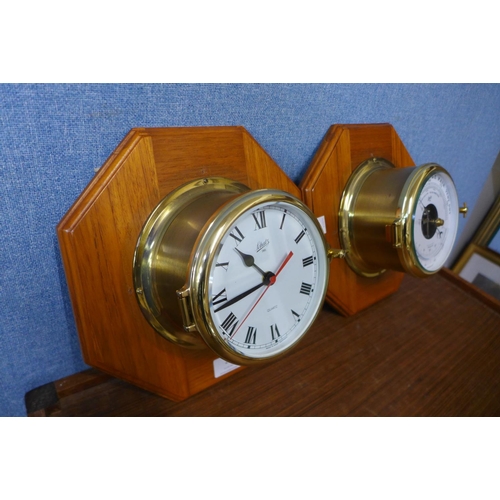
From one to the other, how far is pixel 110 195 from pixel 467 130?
1119 millimetres

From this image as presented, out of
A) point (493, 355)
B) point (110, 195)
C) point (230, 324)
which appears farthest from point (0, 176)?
point (493, 355)

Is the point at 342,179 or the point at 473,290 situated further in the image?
the point at 473,290

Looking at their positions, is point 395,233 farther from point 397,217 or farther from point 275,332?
point 275,332

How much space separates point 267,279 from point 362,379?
331mm

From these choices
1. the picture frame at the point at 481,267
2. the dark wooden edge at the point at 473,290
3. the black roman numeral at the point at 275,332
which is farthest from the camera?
the picture frame at the point at 481,267

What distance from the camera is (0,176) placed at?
532mm

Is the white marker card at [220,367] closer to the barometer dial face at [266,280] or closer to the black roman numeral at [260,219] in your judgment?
the barometer dial face at [266,280]

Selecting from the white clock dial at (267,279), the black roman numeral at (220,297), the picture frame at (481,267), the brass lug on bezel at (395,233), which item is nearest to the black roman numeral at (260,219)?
the white clock dial at (267,279)

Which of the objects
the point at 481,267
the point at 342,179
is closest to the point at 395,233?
the point at 342,179

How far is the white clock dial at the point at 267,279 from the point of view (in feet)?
1.77

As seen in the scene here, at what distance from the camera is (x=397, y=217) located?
764 mm

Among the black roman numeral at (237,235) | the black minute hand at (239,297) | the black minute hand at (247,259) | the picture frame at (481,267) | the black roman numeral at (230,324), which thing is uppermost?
the black roman numeral at (237,235)

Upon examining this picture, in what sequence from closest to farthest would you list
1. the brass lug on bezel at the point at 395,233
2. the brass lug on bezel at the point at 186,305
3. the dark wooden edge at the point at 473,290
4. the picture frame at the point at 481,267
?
the brass lug on bezel at the point at 186,305 → the brass lug on bezel at the point at 395,233 → the dark wooden edge at the point at 473,290 → the picture frame at the point at 481,267

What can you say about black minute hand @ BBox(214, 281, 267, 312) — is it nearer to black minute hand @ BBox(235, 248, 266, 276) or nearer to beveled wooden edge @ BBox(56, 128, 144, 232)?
black minute hand @ BBox(235, 248, 266, 276)
